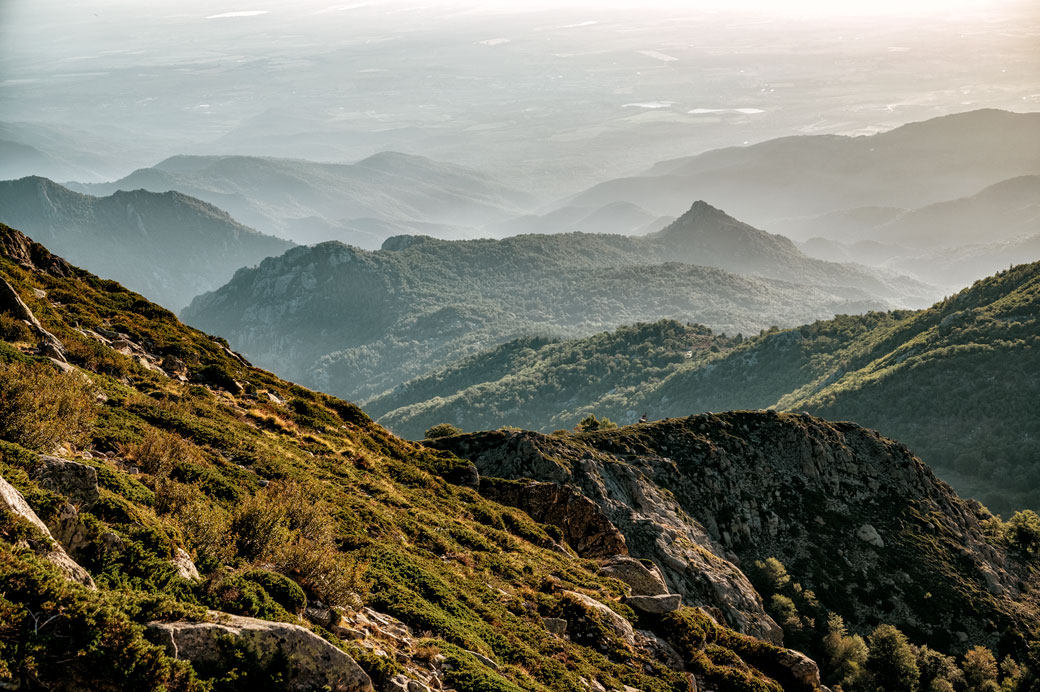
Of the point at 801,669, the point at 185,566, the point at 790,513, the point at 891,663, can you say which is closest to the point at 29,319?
the point at 185,566

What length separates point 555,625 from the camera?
19.6m

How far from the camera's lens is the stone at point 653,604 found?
23297 mm

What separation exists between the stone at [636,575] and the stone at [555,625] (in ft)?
23.7

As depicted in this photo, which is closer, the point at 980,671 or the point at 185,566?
the point at 185,566

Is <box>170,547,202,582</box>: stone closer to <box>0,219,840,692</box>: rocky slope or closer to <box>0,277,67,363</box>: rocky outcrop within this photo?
<box>0,219,840,692</box>: rocky slope

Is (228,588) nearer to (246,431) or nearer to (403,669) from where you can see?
(403,669)

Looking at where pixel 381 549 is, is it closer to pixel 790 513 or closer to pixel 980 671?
pixel 790 513

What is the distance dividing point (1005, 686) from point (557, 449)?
114 feet

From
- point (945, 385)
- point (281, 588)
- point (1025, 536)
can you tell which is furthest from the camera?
point (945, 385)

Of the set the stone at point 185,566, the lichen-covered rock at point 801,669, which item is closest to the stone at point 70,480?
the stone at point 185,566

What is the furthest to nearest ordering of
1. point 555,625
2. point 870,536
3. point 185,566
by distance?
point 870,536 < point 555,625 < point 185,566

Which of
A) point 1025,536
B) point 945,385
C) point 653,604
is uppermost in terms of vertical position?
point 653,604

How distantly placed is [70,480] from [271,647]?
5470 mm

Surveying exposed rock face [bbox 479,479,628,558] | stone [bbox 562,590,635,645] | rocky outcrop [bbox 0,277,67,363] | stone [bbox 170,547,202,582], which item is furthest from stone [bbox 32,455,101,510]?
exposed rock face [bbox 479,479,628,558]
